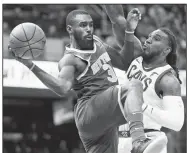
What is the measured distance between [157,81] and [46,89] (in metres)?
3.66

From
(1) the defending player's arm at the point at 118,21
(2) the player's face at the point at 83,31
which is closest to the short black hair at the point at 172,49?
(1) the defending player's arm at the point at 118,21

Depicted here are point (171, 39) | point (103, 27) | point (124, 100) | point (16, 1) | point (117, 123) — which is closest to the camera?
point (124, 100)

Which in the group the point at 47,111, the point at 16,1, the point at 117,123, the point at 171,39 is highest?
the point at 16,1

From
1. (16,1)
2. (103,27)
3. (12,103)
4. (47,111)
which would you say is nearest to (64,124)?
(47,111)

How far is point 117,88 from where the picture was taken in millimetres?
3596

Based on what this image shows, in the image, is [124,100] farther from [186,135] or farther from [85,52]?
[186,135]

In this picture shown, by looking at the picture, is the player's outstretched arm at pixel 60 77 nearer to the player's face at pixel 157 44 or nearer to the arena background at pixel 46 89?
the player's face at pixel 157 44

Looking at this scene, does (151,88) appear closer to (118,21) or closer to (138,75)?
(138,75)

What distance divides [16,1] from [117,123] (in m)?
1.87

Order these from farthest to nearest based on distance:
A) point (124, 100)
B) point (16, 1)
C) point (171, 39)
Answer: point (16, 1), point (171, 39), point (124, 100)

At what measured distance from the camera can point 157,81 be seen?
4.11 meters

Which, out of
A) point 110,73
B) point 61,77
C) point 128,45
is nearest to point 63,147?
point 128,45

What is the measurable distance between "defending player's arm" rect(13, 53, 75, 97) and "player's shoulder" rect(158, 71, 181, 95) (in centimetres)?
79

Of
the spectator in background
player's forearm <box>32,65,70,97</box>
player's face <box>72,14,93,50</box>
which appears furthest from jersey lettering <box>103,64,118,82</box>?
the spectator in background
